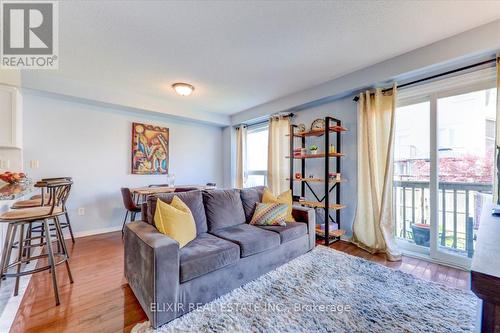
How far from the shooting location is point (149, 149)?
4.24m

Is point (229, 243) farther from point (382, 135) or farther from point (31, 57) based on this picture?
point (31, 57)

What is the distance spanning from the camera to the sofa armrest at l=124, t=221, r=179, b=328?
1486 mm

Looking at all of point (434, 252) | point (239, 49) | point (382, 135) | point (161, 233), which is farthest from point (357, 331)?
point (239, 49)

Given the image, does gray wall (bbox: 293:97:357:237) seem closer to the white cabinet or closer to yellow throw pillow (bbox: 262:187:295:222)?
yellow throw pillow (bbox: 262:187:295:222)

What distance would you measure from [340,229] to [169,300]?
2754 millimetres

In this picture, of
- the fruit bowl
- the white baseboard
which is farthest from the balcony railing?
the fruit bowl

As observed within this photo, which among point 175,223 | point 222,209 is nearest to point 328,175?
point 222,209

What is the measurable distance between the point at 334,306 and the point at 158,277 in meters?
1.38

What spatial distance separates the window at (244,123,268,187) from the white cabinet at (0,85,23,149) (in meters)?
3.80

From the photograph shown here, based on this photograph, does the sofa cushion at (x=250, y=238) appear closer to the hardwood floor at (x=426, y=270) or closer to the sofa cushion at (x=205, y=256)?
the sofa cushion at (x=205, y=256)

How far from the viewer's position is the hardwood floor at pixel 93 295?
1.56 m

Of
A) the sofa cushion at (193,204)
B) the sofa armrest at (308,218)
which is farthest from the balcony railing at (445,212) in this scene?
the sofa cushion at (193,204)
